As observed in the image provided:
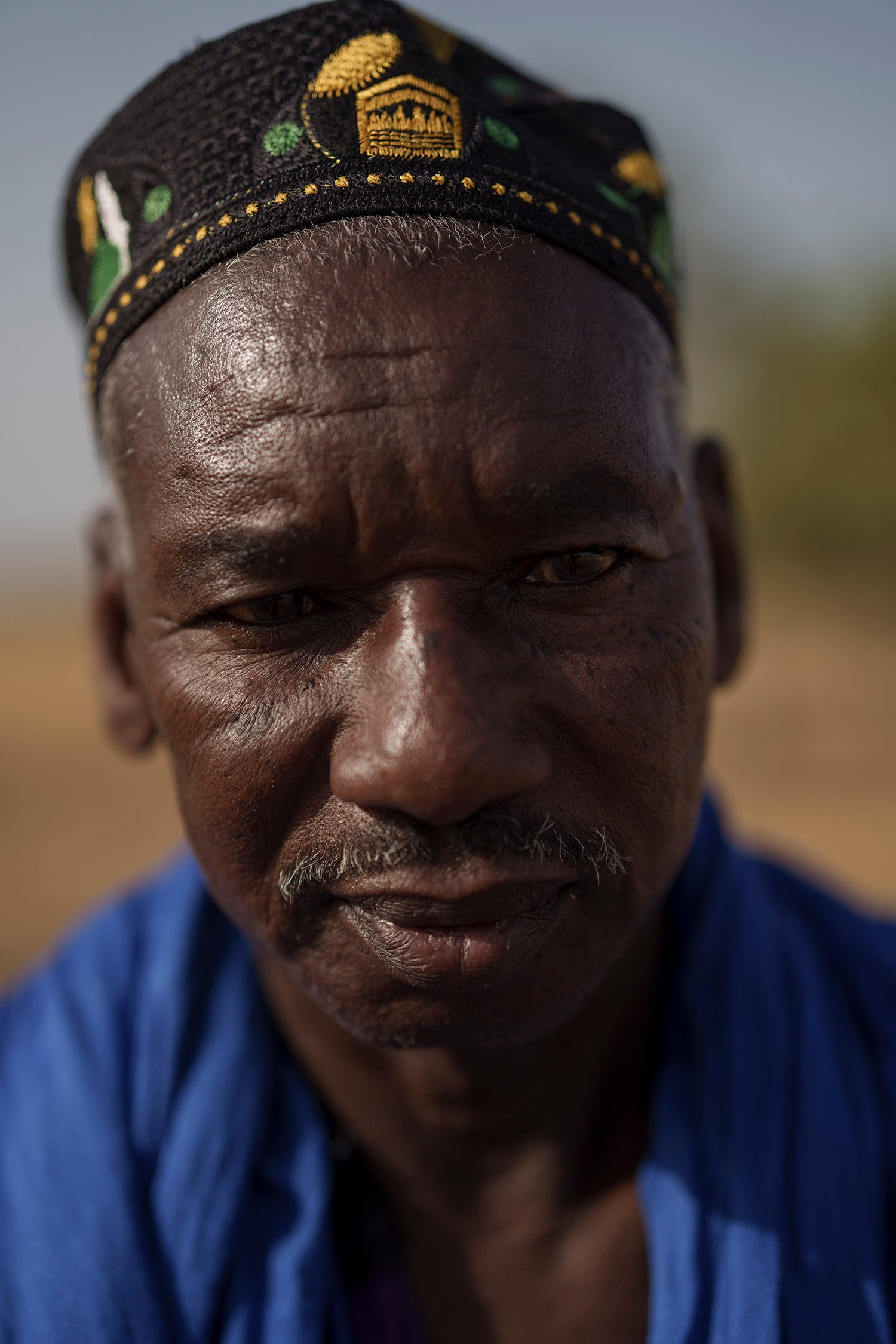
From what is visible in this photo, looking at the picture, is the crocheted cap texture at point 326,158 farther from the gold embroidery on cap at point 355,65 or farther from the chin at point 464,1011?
the chin at point 464,1011

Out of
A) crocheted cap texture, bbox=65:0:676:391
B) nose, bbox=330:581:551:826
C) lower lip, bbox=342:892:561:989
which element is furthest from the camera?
crocheted cap texture, bbox=65:0:676:391

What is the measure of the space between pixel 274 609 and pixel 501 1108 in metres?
1.14

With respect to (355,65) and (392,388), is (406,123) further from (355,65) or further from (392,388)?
(392,388)

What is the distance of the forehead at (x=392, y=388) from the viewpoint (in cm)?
147

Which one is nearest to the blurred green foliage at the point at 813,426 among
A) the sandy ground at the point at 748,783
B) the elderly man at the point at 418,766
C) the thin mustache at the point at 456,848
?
the sandy ground at the point at 748,783

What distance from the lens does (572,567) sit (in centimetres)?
160

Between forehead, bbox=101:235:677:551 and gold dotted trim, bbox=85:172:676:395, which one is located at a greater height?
gold dotted trim, bbox=85:172:676:395

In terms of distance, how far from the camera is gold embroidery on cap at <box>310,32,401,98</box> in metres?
1.66

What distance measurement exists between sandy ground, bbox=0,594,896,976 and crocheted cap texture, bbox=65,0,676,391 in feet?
19.7

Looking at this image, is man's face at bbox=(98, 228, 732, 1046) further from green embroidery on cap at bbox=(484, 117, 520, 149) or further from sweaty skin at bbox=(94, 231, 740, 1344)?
green embroidery on cap at bbox=(484, 117, 520, 149)

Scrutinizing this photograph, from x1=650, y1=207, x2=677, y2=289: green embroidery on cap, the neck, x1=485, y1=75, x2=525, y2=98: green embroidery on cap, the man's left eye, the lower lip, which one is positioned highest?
x1=485, y1=75, x2=525, y2=98: green embroidery on cap

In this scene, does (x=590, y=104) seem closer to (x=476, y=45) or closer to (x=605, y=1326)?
(x=476, y=45)

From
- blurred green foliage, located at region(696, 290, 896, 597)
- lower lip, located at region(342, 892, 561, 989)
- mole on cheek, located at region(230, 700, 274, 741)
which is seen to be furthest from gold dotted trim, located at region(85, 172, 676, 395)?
blurred green foliage, located at region(696, 290, 896, 597)

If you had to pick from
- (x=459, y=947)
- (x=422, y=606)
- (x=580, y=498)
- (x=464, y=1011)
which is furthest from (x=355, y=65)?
(x=464, y=1011)
